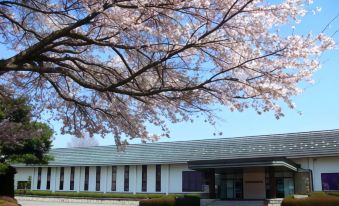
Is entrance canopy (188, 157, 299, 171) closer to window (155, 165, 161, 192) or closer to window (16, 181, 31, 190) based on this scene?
window (155, 165, 161, 192)

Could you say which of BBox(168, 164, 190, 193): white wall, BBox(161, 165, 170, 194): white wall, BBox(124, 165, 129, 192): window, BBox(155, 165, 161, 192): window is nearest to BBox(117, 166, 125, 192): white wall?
BBox(124, 165, 129, 192): window

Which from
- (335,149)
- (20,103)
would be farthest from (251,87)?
(335,149)

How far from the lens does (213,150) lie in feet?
124

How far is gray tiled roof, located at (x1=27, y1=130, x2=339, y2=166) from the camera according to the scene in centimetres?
3303

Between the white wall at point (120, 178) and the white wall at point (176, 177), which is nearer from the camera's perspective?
the white wall at point (176, 177)

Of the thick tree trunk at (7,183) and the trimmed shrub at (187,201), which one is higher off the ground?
the thick tree trunk at (7,183)

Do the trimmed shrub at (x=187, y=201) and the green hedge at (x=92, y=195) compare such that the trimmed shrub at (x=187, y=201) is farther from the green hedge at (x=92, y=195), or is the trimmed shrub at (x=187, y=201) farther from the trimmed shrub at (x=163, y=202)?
the green hedge at (x=92, y=195)

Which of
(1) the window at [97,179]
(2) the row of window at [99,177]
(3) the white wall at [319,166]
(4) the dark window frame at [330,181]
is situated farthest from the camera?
(1) the window at [97,179]

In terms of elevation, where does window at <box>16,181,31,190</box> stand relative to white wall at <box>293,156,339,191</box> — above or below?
below

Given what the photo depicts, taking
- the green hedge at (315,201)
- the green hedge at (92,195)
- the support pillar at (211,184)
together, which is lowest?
the green hedge at (92,195)

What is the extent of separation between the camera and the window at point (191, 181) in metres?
37.5

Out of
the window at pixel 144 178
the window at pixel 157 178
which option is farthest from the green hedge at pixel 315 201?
the window at pixel 144 178

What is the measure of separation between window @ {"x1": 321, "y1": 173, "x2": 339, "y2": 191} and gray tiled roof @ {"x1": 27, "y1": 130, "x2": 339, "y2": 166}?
A: 169 cm

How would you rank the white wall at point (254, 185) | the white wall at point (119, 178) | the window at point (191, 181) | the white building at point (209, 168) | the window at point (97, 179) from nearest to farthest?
the white building at point (209, 168) → the white wall at point (254, 185) → the window at point (191, 181) → the white wall at point (119, 178) → the window at point (97, 179)
